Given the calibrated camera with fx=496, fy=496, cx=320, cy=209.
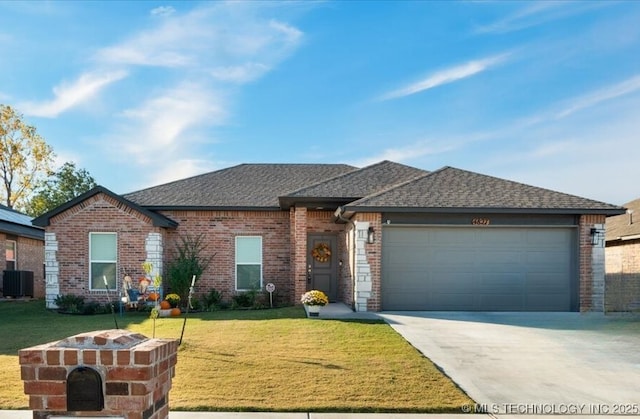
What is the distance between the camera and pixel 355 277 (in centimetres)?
1299

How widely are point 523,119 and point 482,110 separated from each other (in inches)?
55.1

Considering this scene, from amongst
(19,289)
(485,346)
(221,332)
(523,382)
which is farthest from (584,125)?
(19,289)

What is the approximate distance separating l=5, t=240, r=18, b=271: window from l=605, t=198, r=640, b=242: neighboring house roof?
73.2ft

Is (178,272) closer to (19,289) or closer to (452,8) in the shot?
(19,289)

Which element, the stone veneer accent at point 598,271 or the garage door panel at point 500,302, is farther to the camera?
the garage door panel at point 500,302

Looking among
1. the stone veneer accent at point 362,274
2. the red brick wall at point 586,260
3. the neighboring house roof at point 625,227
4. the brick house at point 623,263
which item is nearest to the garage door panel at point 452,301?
the stone veneer accent at point 362,274

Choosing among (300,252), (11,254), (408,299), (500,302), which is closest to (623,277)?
(500,302)

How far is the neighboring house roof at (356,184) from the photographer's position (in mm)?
14469

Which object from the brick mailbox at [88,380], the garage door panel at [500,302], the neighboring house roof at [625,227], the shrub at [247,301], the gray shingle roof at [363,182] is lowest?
the shrub at [247,301]

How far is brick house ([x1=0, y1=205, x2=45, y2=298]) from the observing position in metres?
18.6

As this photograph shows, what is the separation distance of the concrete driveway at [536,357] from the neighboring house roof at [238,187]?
6.53m

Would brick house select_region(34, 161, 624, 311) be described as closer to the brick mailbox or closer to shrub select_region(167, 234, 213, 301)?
shrub select_region(167, 234, 213, 301)

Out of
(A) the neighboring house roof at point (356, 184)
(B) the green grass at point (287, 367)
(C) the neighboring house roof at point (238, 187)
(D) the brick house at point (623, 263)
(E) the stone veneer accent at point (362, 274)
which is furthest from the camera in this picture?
(C) the neighboring house roof at point (238, 187)

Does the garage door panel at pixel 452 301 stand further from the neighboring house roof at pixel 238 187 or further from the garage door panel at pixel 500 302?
the neighboring house roof at pixel 238 187
